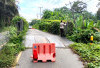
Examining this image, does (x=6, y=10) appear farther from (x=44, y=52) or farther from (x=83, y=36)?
(x=44, y=52)

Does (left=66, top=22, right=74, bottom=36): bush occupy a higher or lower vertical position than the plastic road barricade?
higher

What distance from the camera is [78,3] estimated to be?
53.1 metres

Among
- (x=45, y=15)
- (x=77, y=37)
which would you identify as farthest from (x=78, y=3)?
(x=77, y=37)

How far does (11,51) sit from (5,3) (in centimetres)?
2178

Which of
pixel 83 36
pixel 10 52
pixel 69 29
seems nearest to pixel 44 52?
pixel 10 52

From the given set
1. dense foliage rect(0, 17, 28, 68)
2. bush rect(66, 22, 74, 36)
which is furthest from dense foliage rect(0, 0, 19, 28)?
dense foliage rect(0, 17, 28, 68)

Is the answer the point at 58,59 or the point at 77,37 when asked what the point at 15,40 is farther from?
the point at 77,37

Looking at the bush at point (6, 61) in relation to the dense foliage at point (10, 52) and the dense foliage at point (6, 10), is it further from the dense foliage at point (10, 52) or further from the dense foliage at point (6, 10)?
the dense foliage at point (6, 10)

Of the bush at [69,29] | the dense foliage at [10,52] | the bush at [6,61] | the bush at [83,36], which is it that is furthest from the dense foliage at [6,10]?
the bush at [6,61]

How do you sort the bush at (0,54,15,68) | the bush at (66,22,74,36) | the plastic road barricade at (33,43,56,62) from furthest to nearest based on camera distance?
the bush at (66,22,74,36), the plastic road barricade at (33,43,56,62), the bush at (0,54,15,68)

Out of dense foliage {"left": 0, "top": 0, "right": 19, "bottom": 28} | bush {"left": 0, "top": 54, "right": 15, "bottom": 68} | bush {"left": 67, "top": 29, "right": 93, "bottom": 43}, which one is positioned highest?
dense foliage {"left": 0, "top": 0, "right": 19, "bottom": 28}

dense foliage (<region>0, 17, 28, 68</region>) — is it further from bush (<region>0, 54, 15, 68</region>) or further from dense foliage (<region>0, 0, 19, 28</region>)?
dense foliage (<region>0, 0, 19, 28</region>)

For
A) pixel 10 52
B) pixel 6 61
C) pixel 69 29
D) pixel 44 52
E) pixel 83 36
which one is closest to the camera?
pixel 6 61

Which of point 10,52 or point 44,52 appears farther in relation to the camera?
point 10,52
